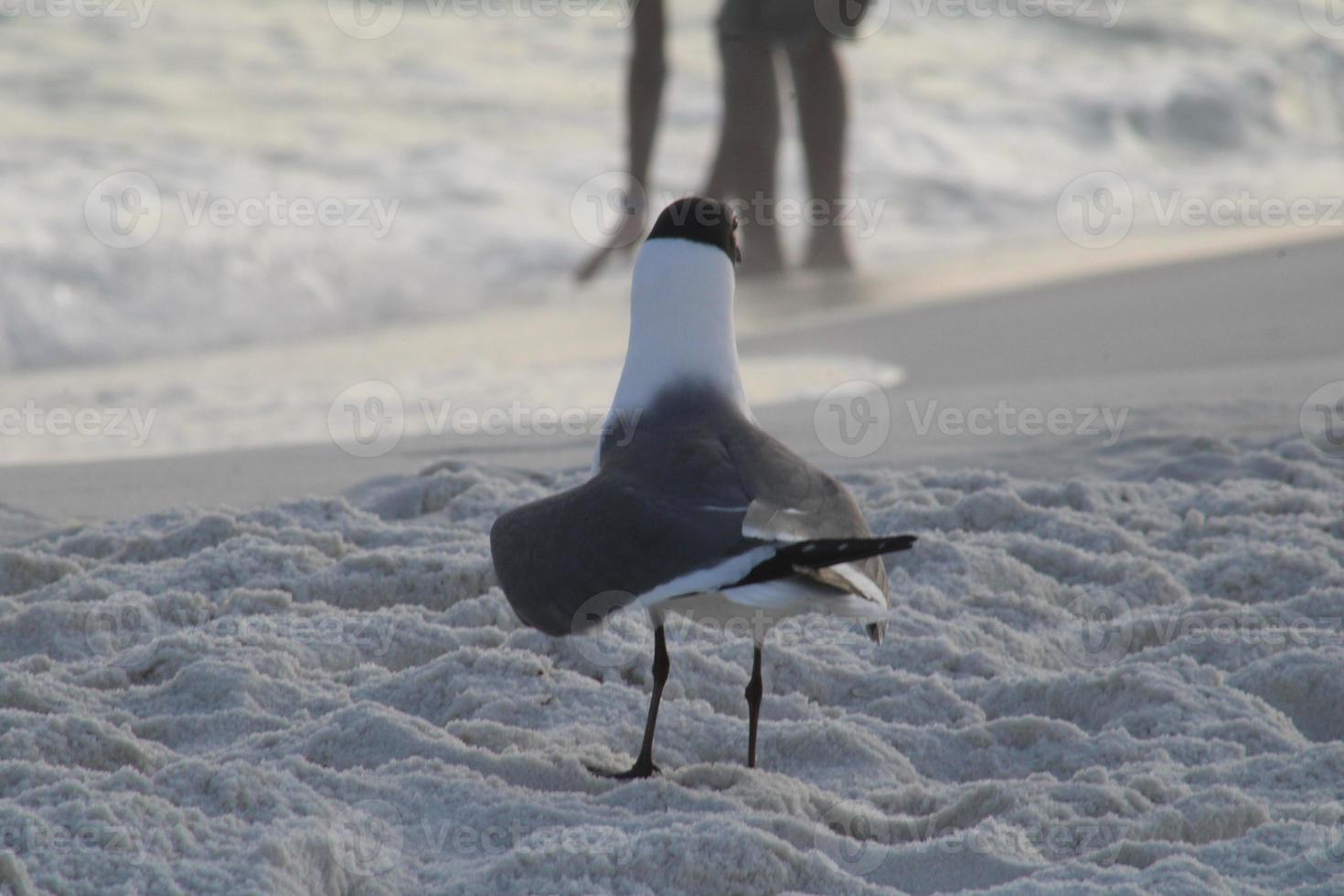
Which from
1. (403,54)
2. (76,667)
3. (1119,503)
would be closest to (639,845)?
(76,667)

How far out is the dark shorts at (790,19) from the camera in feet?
25.7

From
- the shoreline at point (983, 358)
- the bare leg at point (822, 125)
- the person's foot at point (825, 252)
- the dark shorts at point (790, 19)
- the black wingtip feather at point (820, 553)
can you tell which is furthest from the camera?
the person's foot at point (825, 252)

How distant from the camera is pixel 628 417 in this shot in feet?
9.53

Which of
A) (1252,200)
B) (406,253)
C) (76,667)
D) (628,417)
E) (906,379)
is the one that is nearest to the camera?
(628,417)

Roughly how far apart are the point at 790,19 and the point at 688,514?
582cm

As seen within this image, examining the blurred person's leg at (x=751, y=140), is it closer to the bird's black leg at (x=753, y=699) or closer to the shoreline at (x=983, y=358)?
the shoreline at (x=983, y=358)

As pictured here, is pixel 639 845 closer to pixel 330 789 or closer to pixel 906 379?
pixel 330 789

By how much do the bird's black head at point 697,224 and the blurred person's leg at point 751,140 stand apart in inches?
200

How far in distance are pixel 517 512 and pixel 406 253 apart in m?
6.80

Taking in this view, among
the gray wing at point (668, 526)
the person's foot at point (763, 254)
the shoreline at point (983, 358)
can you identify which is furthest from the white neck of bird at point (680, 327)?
the person's foot at point (763, 254)

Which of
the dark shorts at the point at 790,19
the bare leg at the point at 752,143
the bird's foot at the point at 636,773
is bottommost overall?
the bird's foot at the point at 636,773

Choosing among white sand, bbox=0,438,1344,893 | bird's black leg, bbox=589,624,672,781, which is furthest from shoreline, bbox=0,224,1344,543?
bird's black leg, bbox=589,624,672,781

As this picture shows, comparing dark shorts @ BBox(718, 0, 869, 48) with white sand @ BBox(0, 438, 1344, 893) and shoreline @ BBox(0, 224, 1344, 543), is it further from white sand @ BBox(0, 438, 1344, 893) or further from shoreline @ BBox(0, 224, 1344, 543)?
white sand @ BBox(0, 438, 1344, 893)

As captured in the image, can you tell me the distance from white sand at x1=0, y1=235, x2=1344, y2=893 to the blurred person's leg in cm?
344
